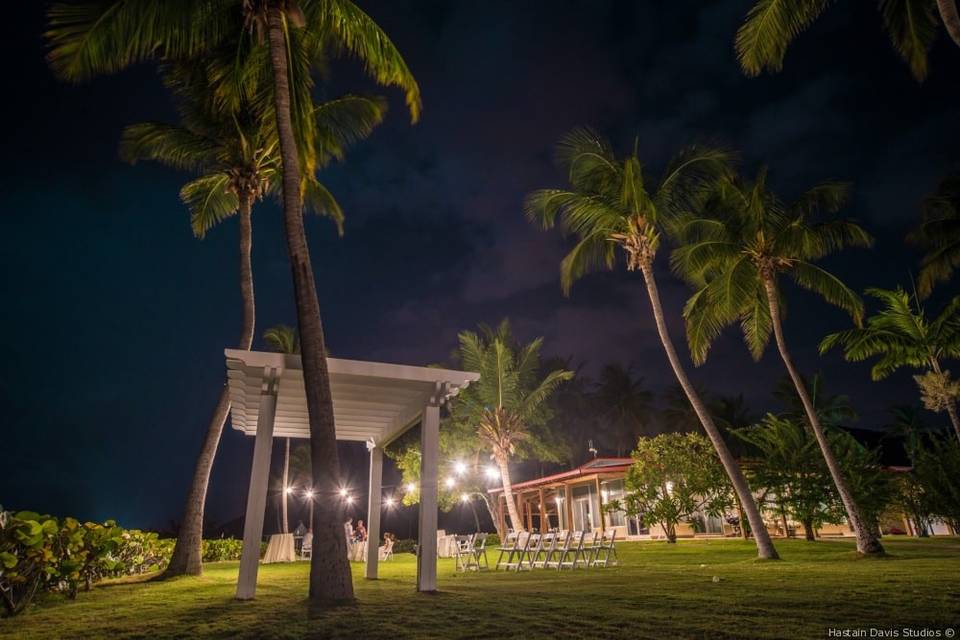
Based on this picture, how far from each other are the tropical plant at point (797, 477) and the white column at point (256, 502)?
16521 millimetres

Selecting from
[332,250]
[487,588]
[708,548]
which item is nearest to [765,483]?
[708,548]

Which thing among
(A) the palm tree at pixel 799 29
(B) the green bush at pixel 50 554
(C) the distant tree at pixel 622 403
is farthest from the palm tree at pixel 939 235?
(C) the distant tree at pixel 622 403

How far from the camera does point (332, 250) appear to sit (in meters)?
68.8

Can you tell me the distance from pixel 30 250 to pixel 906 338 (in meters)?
67.6

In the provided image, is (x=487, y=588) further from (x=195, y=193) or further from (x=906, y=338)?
(x=906, y=338)

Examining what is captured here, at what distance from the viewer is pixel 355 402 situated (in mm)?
10172

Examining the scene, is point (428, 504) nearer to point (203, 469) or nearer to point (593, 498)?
point (203, 469)

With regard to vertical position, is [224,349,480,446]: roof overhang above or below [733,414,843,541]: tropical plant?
above

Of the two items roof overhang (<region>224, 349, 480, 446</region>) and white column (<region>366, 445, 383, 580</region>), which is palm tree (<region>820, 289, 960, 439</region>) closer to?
roof overhang (<region>224, 349, 480, 446</region>)

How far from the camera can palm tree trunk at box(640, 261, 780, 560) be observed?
1318 cm

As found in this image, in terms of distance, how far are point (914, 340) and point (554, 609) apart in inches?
828

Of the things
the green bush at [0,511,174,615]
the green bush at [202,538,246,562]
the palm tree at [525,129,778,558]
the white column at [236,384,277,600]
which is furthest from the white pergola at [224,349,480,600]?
the green bush at [202,538,246,562]

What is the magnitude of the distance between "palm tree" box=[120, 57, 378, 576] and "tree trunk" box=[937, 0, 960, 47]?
10.2m

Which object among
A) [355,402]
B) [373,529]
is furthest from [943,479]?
[355,402]
